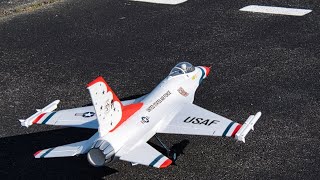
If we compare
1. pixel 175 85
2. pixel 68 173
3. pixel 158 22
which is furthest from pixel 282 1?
pixel 68 173

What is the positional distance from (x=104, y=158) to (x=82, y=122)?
10.2ft

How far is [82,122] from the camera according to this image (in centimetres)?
2128

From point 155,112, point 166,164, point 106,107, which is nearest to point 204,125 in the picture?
point 155,112

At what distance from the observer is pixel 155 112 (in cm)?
2131

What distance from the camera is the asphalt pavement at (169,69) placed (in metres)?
21.4

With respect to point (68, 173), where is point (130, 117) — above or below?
above

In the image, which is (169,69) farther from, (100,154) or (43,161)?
(100,154)

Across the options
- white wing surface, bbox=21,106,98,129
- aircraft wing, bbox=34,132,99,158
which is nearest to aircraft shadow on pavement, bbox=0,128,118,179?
white wing surface, bbox=21,106,98,129

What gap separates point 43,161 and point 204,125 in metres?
6.14

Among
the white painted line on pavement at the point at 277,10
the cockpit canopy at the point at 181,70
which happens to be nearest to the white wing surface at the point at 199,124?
the cockpit canopy at the point at 181,70

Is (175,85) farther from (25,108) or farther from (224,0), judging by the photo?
(224,0)

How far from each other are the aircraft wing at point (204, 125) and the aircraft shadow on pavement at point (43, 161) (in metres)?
2.75

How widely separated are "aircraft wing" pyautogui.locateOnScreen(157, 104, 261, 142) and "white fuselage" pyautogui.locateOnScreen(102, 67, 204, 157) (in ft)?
1.10

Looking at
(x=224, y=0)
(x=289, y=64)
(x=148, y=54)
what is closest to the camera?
(x=289, y=64)
